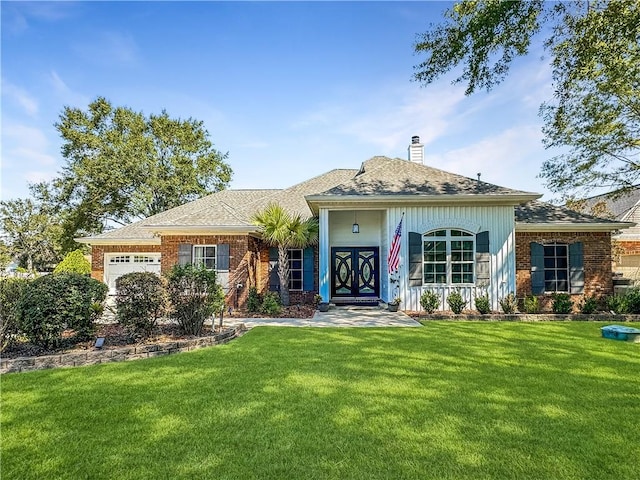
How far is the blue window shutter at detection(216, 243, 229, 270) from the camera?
1287cm

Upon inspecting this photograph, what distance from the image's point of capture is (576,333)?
816cm

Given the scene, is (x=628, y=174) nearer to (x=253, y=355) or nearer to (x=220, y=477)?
(x=253, y=355)

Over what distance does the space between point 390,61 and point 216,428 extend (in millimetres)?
10594

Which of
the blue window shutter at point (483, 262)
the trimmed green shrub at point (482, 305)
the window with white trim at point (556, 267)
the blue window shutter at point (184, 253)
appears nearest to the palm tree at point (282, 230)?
the blue window shutter at point (184, 253)

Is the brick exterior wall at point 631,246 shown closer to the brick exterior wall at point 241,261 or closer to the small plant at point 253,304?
the brick exterior wall at point 241,261

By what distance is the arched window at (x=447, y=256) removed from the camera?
11.7 m

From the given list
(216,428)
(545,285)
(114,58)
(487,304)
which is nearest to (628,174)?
(545,285)

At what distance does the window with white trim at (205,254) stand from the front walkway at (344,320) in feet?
10.7

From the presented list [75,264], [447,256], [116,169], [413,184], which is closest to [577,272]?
[447,256]

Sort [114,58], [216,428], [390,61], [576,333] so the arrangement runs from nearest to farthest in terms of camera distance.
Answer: [216,428], [576,333], [390,61], [114,58]

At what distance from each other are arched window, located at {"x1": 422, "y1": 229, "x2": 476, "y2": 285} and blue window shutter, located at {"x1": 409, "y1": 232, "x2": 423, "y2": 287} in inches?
6.9

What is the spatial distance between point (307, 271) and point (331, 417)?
1045 cm

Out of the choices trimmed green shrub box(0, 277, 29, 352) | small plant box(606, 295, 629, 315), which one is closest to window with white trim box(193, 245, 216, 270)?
trimmed green shrub box(0, 277, 29, 352)

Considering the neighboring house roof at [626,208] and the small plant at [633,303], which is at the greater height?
the neighboring house roof at [626,208]
